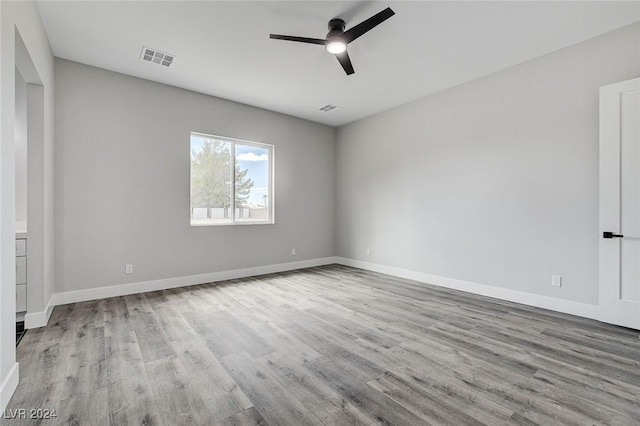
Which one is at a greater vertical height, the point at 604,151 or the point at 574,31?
the point at 574,31

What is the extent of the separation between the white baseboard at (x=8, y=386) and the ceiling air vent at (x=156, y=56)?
130 inches

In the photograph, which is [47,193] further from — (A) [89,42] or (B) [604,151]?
(B) [604,151]

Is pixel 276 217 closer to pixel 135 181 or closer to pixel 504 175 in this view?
pixel 135 181

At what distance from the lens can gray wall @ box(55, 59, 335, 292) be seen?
12.3 ft

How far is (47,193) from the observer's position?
3.24m

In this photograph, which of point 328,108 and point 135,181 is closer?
point 135,181

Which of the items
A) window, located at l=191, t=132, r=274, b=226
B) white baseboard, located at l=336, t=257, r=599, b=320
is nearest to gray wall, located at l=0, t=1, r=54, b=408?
window, located at l=191, t=132, r=274, b=226

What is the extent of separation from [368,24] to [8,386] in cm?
368

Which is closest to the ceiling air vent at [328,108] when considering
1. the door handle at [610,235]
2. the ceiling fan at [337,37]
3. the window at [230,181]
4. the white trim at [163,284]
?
the window at [230,181]

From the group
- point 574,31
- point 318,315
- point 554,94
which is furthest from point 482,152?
point 318,315

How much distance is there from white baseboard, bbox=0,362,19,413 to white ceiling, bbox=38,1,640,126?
305 centimetres

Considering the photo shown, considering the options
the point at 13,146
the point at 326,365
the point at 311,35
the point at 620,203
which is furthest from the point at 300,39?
the point at 620,203

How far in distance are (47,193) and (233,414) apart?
3.24 m

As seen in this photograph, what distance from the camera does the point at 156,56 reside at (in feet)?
11.9
